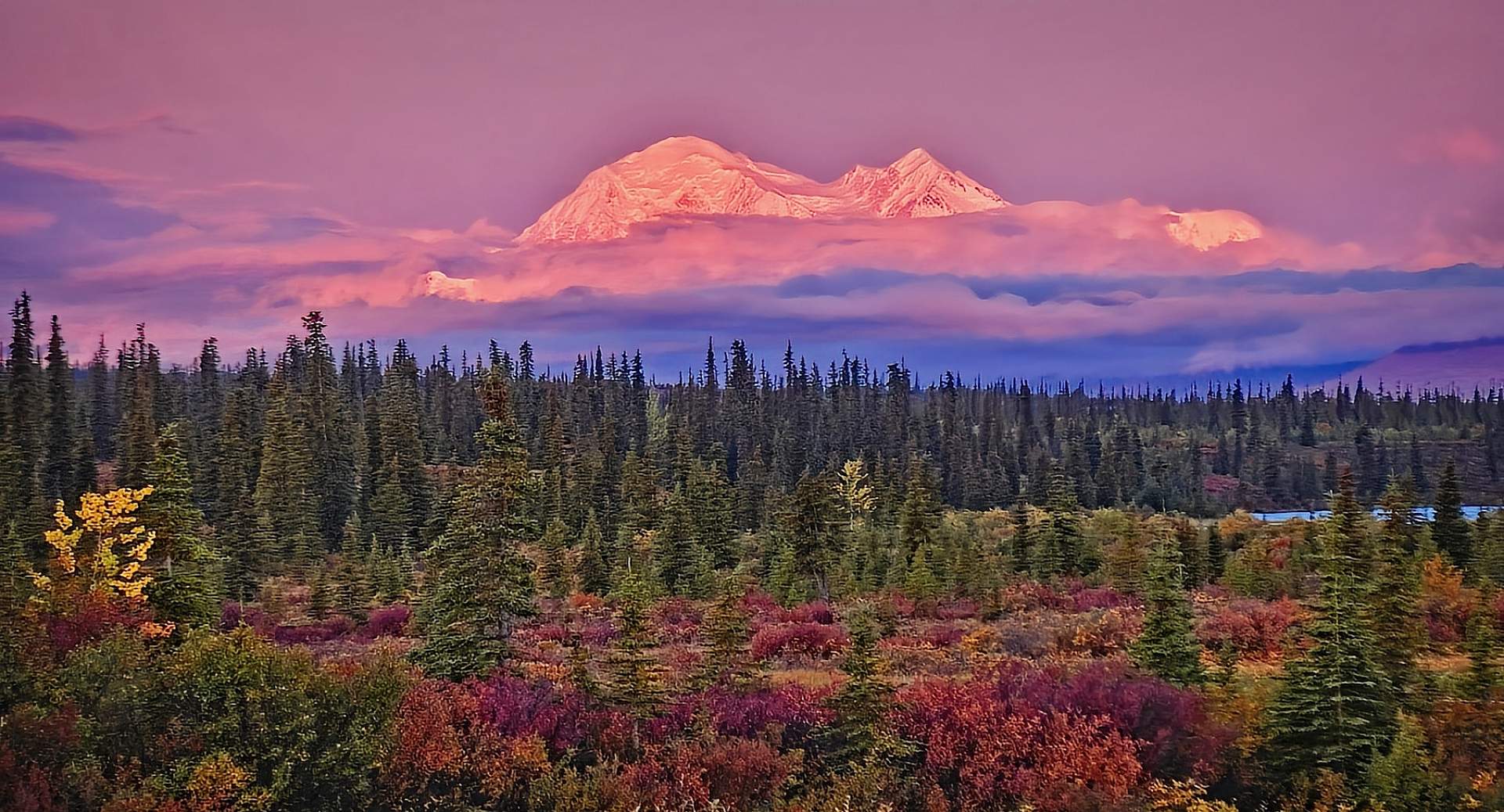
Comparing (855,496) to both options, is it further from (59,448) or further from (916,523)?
(59,448)

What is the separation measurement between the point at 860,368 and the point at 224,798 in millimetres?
178791

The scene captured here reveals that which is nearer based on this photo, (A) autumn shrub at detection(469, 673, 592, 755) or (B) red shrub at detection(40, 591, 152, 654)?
(B) red shrub at detection(40, 591, 152, 654)

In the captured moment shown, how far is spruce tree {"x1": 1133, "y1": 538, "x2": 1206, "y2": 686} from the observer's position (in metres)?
22.1

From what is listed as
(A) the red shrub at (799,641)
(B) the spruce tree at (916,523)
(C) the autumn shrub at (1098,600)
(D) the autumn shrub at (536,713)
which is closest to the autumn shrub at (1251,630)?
(C) the autumn shrub at (1098,600)

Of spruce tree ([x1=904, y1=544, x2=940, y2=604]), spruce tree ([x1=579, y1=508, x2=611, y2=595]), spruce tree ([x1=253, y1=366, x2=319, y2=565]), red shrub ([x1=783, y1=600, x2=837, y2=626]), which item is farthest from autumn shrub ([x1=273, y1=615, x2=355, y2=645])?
spruce tree ([x1=253, y1=366, x2=319, y2=565])

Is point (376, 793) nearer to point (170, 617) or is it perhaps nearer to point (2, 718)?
point (2, 718)

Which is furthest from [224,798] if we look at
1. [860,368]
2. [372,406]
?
[860,368]

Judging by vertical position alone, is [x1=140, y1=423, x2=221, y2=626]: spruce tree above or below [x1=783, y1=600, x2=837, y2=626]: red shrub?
above

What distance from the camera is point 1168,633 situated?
22469 millimetres

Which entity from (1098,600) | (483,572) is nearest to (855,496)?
(1098,600)

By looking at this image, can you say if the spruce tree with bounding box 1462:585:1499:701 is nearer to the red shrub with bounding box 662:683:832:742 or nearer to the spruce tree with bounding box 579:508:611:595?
the red shrub with bounding box 662:683:832:742

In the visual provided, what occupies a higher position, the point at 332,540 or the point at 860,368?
the point at 860,368

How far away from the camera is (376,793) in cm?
1916

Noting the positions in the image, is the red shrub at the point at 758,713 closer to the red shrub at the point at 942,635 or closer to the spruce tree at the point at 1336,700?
the red shrub at the point at 942,635
